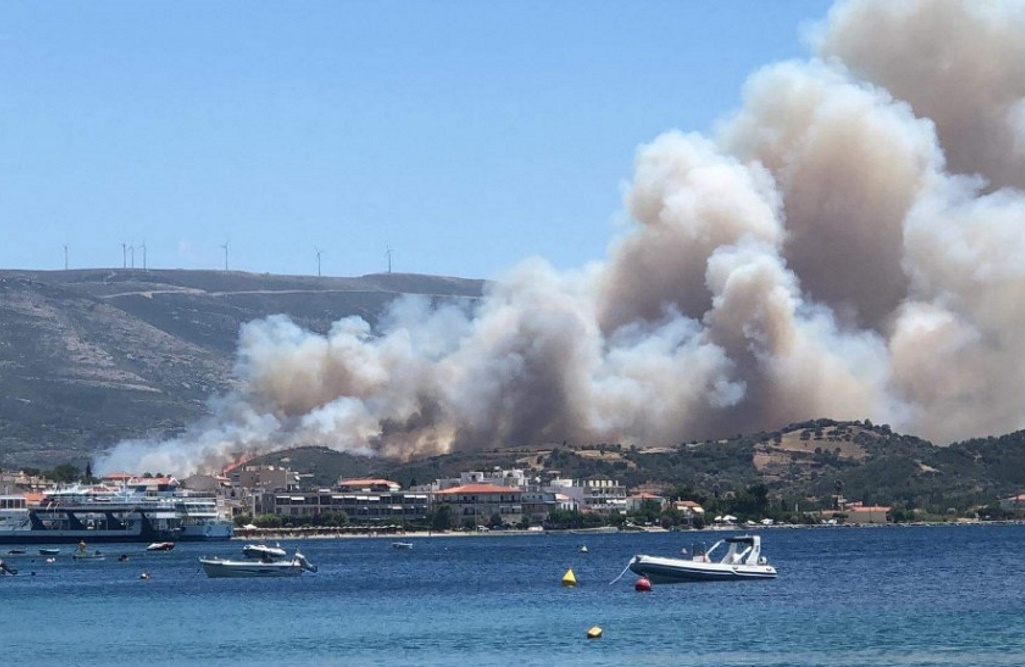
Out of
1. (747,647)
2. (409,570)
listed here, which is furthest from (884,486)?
(747,647)

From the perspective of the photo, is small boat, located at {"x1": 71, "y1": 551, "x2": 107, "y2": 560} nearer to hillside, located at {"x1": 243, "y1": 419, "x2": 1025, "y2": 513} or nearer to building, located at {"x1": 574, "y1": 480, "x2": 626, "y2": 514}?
hillside, located at {"x1": 243, "y1": 419, "x2": 1025, "y2": 513}

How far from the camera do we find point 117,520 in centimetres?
18038

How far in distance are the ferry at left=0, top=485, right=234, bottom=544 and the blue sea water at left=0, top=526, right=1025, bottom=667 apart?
44.2m

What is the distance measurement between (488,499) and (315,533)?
1454 centimetres

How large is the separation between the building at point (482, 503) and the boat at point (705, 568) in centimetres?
8450

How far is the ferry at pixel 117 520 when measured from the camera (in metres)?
178

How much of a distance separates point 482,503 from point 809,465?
28080 millimetres

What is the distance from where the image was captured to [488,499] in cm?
18750

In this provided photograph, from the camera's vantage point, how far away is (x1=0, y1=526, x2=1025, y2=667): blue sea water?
69.1 meters

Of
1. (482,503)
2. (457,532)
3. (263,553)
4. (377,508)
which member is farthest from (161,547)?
(263,553)

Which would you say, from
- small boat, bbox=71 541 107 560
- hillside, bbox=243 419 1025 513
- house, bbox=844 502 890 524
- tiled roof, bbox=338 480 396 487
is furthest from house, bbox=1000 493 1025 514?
small boat, bbox=71 541 107 560

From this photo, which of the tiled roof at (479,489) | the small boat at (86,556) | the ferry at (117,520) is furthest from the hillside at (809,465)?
the small boat at (86,556)

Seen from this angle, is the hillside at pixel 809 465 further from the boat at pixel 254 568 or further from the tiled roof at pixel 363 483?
the boat at pixel 254 568

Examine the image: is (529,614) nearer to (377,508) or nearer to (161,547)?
(161,547)
